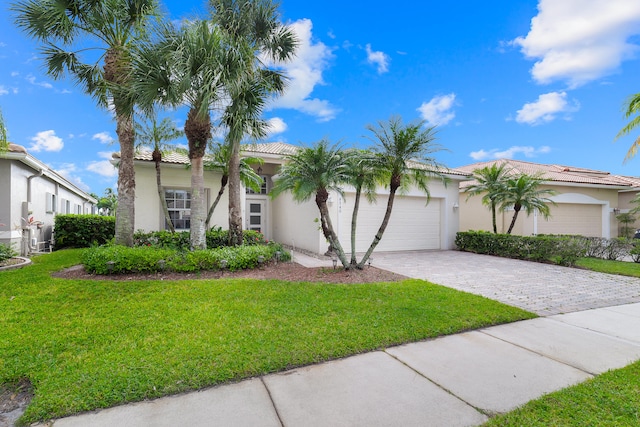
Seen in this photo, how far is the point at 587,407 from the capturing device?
2.58 metres

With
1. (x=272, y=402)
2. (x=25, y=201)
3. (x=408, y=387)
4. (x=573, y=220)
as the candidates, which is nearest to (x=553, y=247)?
(x=573, y=220)

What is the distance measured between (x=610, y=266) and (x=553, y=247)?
1.68m

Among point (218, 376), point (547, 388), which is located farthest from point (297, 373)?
point (547, 388)

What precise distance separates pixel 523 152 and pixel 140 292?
22.3 m

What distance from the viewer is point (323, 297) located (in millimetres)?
5730

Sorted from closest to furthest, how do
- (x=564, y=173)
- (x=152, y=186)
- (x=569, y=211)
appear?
(x=152, y=186) → (x=569, y=211) → (x=564, y=173)

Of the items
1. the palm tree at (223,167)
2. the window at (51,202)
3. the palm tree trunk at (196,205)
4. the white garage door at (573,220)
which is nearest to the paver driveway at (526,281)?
the palm tree trunk at (196,205)

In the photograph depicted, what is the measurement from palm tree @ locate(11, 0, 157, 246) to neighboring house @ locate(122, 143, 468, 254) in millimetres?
2936

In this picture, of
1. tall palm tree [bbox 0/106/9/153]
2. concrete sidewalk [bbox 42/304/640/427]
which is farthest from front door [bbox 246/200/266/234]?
concrete sidewalk [bbox 42/304/640/427]

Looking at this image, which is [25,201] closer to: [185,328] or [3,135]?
[3,135]

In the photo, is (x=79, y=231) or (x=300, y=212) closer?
(x=300, y=212)

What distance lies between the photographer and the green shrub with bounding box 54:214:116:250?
13.2 meters

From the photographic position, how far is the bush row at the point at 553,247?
33.2 feet

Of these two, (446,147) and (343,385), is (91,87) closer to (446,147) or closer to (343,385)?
(446,147)
